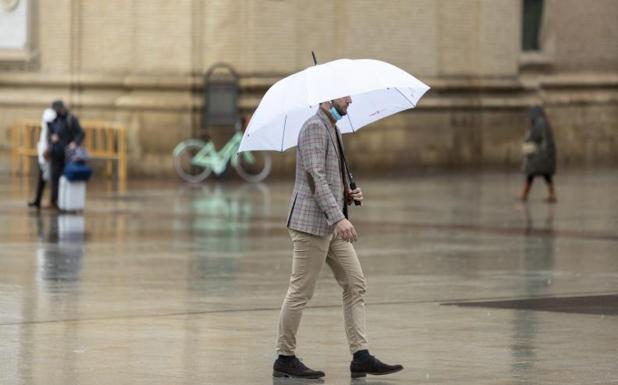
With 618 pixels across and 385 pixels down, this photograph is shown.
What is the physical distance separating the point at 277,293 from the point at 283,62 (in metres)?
18.7

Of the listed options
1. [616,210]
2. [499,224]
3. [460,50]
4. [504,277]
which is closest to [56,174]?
[499,224]

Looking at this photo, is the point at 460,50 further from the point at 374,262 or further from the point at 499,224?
the point at 374,262

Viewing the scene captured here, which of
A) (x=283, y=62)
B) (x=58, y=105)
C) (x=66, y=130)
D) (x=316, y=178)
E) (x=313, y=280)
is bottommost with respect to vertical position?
(x=313, y=280)

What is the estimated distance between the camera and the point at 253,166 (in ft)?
107

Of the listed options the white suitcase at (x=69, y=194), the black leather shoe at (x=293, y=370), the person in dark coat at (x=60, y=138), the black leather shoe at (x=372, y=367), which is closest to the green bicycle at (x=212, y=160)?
the person in dark coat at (x=60, y=138)

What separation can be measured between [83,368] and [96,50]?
921 inches

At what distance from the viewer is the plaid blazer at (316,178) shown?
1009cm

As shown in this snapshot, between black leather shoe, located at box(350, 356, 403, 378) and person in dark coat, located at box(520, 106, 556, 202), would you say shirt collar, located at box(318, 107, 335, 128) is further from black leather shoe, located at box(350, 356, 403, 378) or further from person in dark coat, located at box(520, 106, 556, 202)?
person in dark coat, located at box(520, 106, 556, 202)

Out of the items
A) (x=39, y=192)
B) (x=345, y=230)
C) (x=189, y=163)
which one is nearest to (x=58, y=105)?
(x=39, y=192)

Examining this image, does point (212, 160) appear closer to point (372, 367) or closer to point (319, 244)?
point (319, 244)

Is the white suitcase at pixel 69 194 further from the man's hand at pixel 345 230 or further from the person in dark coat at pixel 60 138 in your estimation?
the man's hand at pixel 345 230

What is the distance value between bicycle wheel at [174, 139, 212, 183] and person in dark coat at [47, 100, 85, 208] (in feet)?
23.4

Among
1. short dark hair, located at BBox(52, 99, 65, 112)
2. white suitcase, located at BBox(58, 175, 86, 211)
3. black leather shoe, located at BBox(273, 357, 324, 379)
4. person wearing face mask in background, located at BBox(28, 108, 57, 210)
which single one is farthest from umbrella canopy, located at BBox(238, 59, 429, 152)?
person wearing face mask in background, located at BBox(28, 108, 57, 210)

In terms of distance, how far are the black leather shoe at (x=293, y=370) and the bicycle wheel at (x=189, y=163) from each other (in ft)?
68.9
